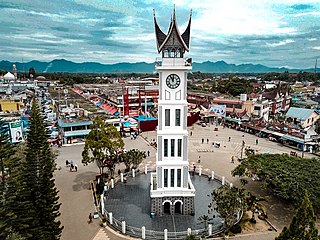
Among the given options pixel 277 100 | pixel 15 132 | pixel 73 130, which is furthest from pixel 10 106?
pixel 277 100

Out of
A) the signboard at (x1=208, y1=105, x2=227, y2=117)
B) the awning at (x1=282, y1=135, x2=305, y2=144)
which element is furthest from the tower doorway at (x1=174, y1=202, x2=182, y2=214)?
the signboard at (x1=208, y1=105, x2=227, y2=117)

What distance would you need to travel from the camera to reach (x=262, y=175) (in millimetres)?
25609

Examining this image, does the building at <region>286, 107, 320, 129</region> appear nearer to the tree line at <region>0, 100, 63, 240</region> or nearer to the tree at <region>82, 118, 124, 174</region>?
the tree at <region>82, 118, 124, 174</region>

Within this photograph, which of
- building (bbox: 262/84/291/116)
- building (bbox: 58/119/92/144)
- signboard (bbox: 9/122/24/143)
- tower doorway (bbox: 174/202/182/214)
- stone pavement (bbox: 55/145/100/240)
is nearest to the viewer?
stone pavement (bbox: 55/145/100/240)

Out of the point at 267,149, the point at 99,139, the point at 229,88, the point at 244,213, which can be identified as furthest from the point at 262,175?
the point at 229,88

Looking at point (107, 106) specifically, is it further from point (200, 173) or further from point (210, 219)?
point (210, 219)

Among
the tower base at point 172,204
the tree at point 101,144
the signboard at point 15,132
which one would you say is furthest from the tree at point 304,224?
the signboard at point 15,132

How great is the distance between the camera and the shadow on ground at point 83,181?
94.0 feet

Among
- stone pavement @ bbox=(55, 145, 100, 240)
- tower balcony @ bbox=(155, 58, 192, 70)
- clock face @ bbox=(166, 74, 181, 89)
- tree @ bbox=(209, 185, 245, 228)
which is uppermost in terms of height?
tower balcony @ bbox=(155, 58, 192, 70)

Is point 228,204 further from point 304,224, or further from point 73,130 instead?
point 73,130

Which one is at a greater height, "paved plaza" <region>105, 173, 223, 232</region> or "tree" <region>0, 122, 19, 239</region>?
"tree" <region>0, 122, 19, 239</region>

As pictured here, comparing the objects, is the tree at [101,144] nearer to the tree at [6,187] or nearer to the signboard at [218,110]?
the tree at [6,187]

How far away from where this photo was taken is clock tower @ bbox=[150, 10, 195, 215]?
2134 cm

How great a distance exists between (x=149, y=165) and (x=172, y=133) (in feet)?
48.5
